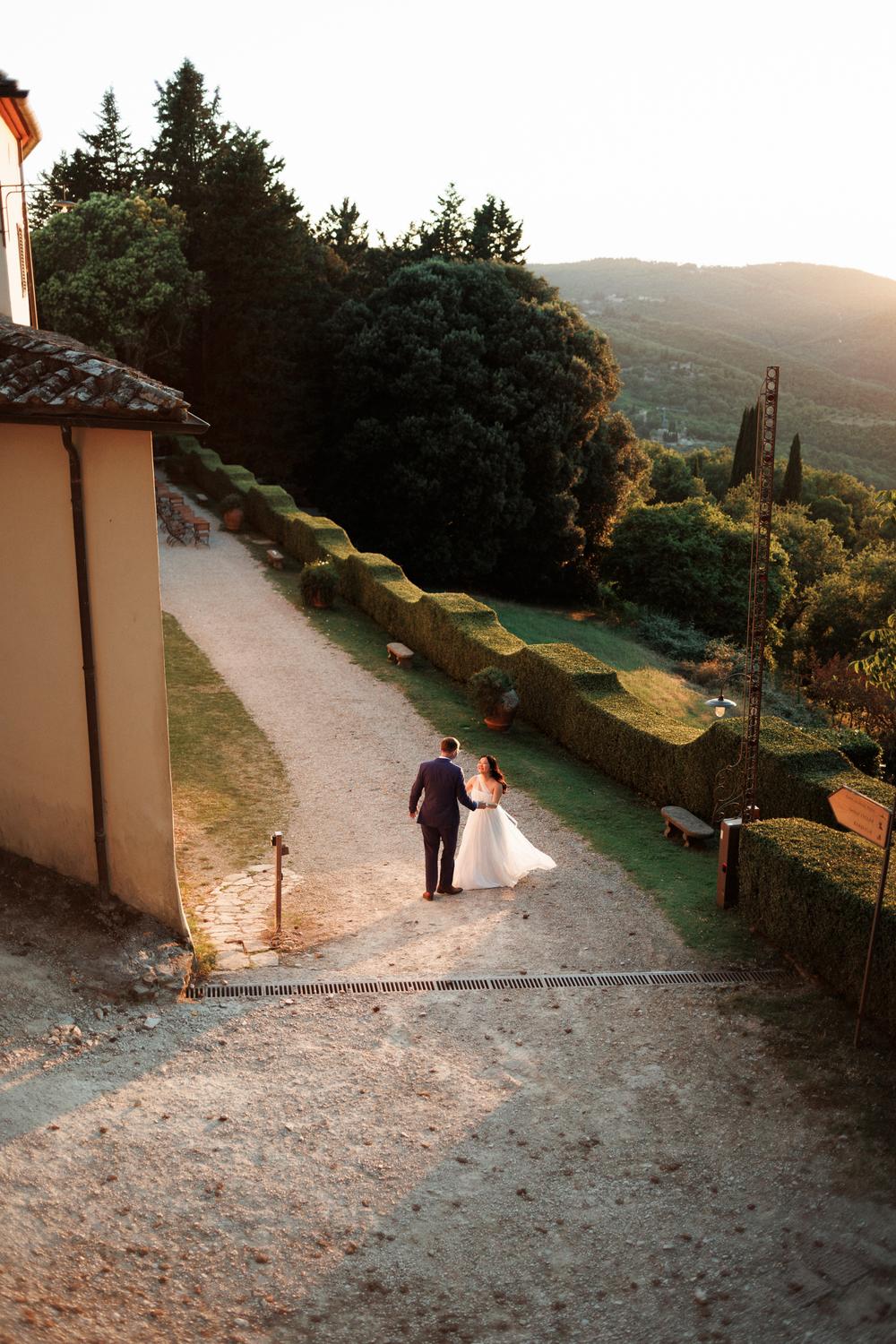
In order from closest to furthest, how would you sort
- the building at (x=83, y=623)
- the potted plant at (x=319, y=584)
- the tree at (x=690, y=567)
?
the building at (x=83, y=623)
the potted plant at (x=319, y=584)
the tree at (x=690, y=567)

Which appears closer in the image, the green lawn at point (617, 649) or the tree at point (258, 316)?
the green lawn at point (617, 649)

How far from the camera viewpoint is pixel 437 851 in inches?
464

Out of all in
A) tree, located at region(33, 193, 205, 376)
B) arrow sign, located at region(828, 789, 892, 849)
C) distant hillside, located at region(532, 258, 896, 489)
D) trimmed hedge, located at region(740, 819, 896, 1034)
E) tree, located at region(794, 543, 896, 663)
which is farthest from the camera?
distant hillside, located at region(532, 258, 896, 489)

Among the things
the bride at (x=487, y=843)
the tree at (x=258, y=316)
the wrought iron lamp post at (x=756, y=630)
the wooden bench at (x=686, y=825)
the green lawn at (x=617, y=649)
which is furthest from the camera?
the tree at (x=258, y=316)

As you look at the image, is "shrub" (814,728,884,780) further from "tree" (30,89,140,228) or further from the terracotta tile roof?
"tree" (30,89,140,228)

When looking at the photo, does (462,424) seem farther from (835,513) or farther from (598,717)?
(835,513)

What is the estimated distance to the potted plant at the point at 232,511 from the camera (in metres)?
31.2

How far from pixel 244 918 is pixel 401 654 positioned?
404 inches

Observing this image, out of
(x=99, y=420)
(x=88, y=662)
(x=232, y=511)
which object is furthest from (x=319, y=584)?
(x=99, y=420)

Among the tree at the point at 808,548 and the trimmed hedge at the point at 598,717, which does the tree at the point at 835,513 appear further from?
the trimmed hedge at the point at 598,717

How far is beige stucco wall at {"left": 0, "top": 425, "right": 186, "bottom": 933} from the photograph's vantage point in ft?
30.7

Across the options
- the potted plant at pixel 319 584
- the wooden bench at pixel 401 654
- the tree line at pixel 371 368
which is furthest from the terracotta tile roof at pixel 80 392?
the tree line at pixel 371 368

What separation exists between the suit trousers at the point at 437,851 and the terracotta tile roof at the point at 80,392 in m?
4.96

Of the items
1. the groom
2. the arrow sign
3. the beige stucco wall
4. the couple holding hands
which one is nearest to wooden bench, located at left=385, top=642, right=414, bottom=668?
the couple holding hands
